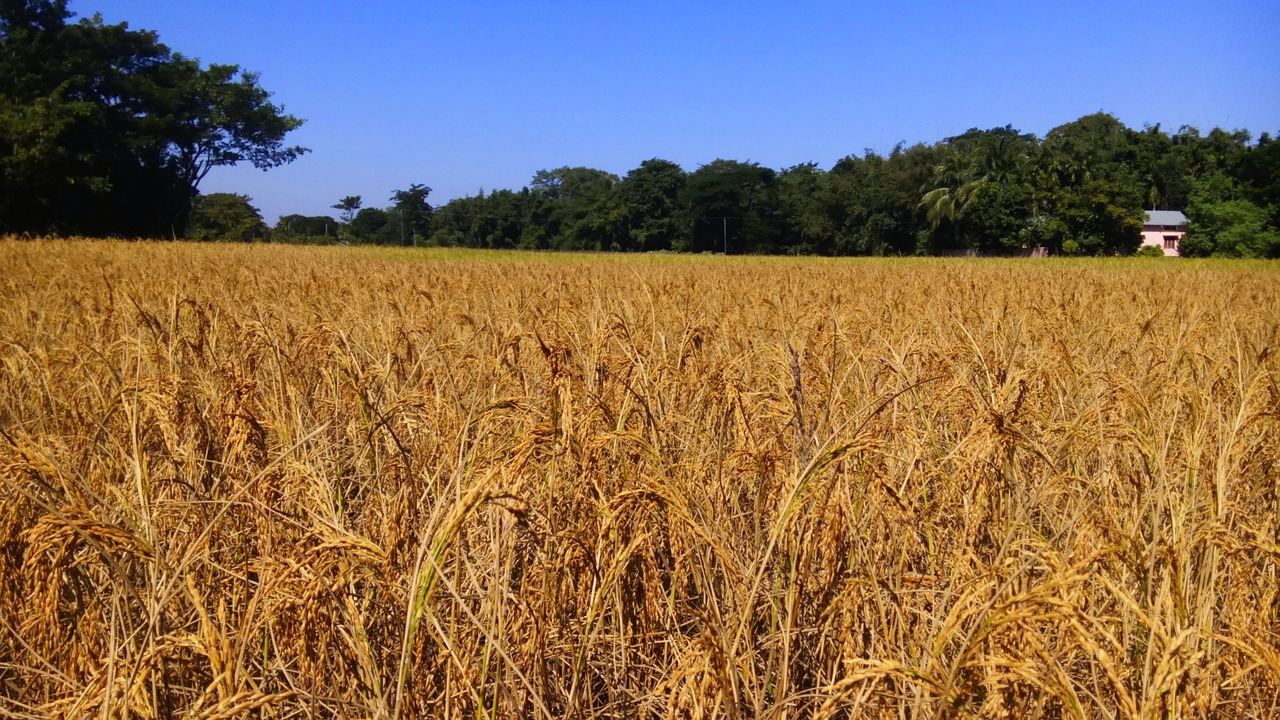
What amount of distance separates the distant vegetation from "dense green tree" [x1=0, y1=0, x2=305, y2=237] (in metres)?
0.07

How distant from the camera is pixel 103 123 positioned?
32250 millimetres

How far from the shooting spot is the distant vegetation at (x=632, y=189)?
31.8m

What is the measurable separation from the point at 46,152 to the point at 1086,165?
5812 centimetres

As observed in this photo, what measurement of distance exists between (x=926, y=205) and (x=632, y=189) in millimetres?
28313

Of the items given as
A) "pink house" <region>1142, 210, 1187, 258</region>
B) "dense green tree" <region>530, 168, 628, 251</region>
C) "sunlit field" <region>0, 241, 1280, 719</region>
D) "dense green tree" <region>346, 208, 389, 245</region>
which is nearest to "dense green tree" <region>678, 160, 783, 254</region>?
"dense green tree" <region>530, 168, 628, 251</region>

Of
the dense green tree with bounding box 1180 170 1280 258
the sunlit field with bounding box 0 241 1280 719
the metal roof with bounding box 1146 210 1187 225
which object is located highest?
the metal roof with bounding box 1146 210 1187 225

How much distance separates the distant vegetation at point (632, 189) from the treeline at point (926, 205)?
0.17 meters

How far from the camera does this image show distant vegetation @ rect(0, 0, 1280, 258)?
3180 cm

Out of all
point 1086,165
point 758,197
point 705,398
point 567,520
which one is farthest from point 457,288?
point 758,197

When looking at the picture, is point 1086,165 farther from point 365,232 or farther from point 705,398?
point 365,232

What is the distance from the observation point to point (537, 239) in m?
80.3

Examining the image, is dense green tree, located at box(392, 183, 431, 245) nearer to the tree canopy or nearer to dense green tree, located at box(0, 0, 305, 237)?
the tree canopy

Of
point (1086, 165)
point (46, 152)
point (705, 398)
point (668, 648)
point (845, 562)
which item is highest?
point (1086, 165)

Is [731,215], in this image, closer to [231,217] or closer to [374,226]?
[231,217]
